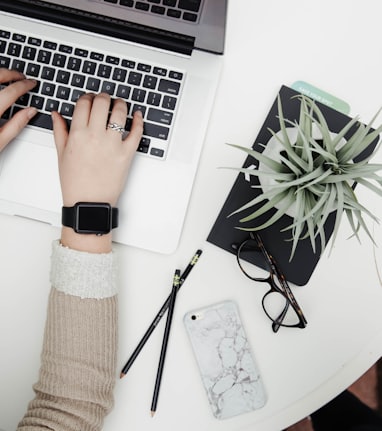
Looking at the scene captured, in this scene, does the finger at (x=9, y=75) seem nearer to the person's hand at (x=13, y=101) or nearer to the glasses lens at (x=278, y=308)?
the person's hand at (x=13, y=101)

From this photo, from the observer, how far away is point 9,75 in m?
0.64

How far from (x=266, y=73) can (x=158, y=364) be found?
45cm

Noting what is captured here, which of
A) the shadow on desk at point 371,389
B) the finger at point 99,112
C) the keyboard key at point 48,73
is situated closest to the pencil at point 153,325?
the finger at point 99,112

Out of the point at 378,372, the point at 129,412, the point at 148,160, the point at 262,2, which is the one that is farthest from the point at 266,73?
the point at 378,372

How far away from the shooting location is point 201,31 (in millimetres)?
627

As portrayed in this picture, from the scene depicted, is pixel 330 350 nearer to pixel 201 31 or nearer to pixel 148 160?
pixel 148 160

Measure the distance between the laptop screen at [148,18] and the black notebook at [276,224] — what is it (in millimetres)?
129

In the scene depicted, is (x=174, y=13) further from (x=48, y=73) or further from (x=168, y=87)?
(x=48, y=73)

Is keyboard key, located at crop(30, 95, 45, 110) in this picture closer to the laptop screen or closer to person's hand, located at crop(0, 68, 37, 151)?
person's hand, located at crop(0, 68, 37, 151)

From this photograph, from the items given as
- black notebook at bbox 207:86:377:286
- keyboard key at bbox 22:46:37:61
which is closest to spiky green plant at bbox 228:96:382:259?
black notebook at bbox 207:86:377:286

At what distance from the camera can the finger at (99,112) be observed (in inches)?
24.5

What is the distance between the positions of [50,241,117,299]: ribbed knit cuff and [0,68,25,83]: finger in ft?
0.78

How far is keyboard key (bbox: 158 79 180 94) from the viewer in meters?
0.65

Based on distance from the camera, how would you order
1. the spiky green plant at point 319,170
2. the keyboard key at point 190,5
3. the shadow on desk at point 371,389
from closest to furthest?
the spiky green plant at point 319,170 < the keyboard key at point 190,5 < the shadow on desk at point 371,389
